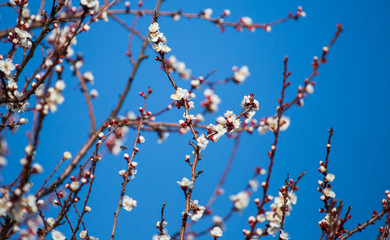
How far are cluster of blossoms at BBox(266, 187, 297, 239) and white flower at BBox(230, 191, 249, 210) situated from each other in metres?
0.29

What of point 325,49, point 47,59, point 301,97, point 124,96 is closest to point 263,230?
point 301,97

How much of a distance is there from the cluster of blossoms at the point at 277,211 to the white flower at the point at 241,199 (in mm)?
292

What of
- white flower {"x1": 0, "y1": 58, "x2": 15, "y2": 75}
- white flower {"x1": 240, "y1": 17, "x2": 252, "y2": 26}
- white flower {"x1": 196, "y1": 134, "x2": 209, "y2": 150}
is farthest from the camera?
white flower {"x1": 240, "y1": 17, "x2": 252, "y2": 26}

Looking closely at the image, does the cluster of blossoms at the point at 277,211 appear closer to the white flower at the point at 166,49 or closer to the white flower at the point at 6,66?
the white flower at the point at 166,49

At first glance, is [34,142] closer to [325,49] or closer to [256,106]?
[256,106]

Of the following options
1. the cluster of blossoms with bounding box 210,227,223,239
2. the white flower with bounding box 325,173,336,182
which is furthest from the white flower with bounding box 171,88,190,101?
the white flower with bounding box 325,173,336,182

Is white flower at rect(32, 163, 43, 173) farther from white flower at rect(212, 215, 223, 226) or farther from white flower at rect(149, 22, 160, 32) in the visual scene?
white flower at rect(149, 22, 160, 32)

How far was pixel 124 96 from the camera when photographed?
238 cm

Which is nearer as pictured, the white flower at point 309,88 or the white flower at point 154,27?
the white flower at point 309,88

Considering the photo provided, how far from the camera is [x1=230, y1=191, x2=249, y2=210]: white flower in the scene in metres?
2.44

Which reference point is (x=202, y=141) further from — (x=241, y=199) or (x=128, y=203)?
(x=128, y=203)

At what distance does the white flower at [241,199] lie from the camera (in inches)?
95.9

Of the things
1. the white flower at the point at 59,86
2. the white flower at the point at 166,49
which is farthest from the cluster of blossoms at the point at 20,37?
the white flower at the point at 166,49

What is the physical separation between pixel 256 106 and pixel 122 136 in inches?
57.0
